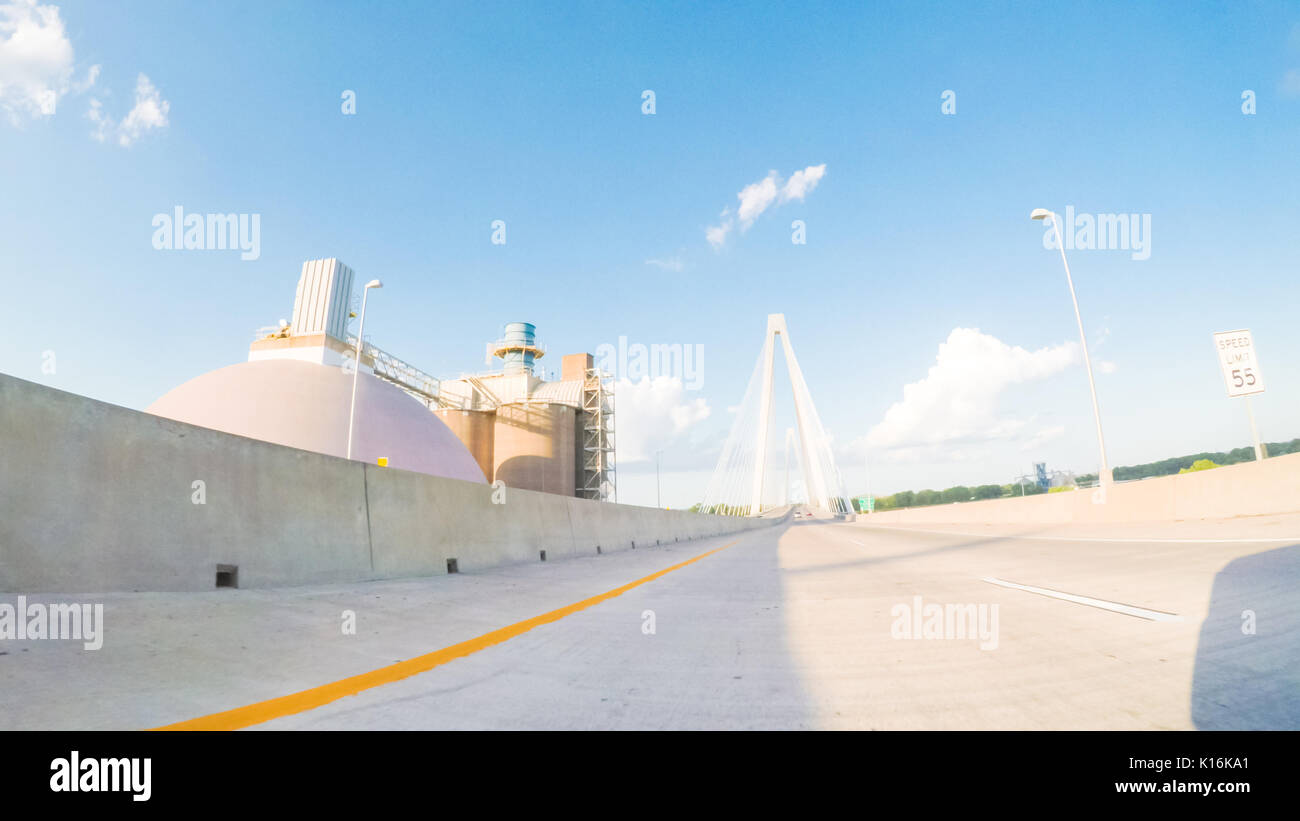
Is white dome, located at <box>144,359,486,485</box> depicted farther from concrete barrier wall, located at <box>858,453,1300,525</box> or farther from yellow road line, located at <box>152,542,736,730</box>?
concrete barrier wall, located at <box>858,453,1300,525</box>

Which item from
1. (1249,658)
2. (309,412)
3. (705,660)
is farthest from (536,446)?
(1249,658)

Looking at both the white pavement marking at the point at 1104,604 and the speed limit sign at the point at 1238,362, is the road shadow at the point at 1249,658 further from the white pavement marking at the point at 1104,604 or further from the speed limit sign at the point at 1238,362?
the speed limit sign at the point at 1238,362

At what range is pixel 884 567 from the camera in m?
10.6

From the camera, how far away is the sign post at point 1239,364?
14812 millimetres

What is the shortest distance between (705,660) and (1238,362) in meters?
17.9

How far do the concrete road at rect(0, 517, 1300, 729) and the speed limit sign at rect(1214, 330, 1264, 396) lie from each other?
10940mm

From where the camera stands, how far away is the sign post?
48.6 feet

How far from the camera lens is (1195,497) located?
49.6 ft

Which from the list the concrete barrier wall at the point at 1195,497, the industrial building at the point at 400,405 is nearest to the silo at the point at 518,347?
the industrial building at the point at 400,405

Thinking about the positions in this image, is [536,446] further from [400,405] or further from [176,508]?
[176,508]

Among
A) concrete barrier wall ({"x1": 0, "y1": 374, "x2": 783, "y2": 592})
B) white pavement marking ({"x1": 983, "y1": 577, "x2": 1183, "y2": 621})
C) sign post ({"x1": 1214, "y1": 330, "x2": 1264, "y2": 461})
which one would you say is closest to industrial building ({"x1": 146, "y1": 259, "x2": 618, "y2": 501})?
concrete barrier wall ({"x1": 0, "y1": 374, "x2": 783, "y2": 592})

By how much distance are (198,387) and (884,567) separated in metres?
32.1

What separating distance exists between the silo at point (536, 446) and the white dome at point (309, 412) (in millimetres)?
20767

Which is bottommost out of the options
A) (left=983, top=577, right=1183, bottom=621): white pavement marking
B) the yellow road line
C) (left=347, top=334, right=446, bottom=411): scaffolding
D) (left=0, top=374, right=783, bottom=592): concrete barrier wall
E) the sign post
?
(left=983, top=577, right=1183, bottom=621): white pavement marking
